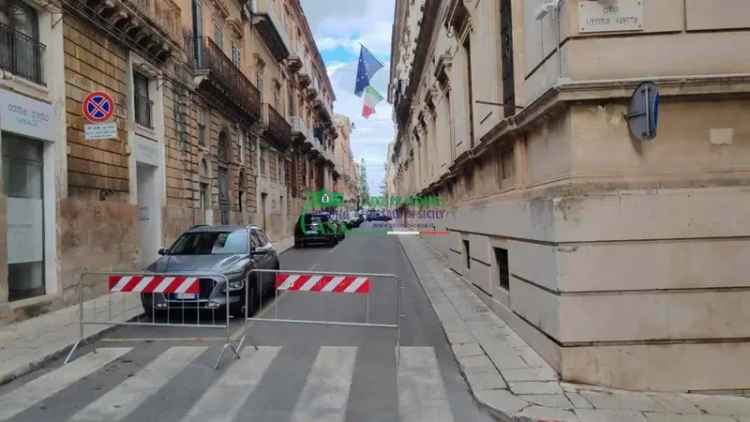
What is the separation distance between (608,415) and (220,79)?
18.6 m

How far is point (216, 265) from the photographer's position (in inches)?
362

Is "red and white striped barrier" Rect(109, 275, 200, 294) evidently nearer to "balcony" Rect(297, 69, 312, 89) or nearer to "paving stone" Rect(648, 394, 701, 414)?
"paving stone" Rect(648, 394, 701, 414)

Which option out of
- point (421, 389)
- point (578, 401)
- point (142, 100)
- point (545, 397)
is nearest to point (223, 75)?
point (142, 100)

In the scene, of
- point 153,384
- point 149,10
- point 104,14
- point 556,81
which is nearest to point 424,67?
point 149,10

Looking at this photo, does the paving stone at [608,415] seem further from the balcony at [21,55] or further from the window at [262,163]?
the window at [262,163]

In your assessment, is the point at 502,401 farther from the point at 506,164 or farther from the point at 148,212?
the point at 148,212

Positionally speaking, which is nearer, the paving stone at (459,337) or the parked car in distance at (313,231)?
the paving stone at (459,337)

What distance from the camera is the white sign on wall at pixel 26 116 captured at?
888cm

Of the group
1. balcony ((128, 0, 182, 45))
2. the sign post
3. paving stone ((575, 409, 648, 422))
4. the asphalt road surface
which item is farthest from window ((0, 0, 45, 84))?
paving stone ((575, 409, 648, 422))

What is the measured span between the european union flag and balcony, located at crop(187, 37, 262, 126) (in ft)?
34.5

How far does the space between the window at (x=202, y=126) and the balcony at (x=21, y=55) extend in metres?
8.97

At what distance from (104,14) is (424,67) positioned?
15.5 m

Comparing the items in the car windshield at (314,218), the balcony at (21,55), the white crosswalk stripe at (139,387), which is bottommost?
the white crosswalk stripe at (139,387)

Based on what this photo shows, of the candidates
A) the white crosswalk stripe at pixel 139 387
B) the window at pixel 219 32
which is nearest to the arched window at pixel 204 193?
the window at pixel 219 32
